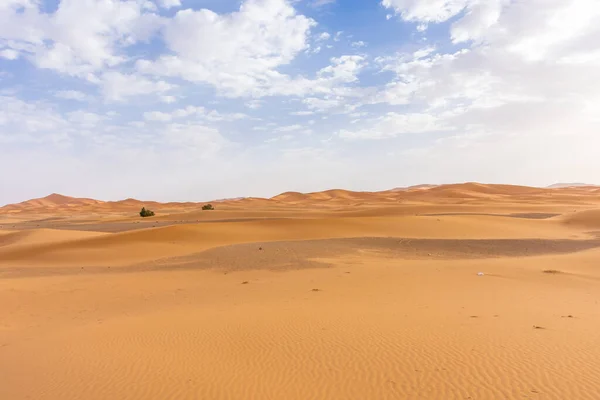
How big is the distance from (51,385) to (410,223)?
2213 cm

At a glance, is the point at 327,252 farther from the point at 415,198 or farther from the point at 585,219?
the point at 415,198

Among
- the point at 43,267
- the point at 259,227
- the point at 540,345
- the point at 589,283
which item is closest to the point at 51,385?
the point at 540,345

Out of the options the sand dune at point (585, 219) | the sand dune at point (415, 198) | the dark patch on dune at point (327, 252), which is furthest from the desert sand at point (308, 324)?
the sand dune at point (415, 198)

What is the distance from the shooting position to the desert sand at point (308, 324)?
518 cm

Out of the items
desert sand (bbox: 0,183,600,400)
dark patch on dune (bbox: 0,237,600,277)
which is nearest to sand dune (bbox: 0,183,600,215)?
dark patch on dune (bbox: 0,237,600,277)

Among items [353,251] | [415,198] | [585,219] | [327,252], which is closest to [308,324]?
[327,252]

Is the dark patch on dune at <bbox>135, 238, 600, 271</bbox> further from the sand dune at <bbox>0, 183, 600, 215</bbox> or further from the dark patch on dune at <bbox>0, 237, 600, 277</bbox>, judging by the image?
the sand dune at <bbox>0, 183, 600, 215</bbox>

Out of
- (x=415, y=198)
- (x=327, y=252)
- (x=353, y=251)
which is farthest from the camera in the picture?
(x=415, y=198)

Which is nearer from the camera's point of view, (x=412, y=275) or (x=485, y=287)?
(x=485, y=287)

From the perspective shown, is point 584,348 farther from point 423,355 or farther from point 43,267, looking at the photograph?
point 43,267

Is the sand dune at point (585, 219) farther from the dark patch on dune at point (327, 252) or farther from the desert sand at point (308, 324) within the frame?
the desert sand at point (308, 324)

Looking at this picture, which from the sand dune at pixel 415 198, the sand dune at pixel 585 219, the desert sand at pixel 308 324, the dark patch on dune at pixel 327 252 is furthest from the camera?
the sand dune at pixel 415 198

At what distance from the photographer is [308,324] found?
755 cm

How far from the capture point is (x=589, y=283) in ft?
36.3
